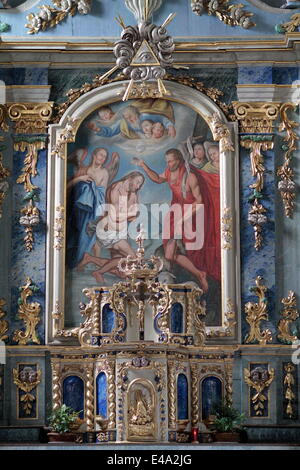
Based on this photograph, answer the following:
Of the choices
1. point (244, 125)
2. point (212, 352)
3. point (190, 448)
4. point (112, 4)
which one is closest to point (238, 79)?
point (244, 125)

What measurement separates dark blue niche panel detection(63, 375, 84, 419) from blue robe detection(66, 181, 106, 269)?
186 centimetres

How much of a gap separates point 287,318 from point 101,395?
10.8 ft

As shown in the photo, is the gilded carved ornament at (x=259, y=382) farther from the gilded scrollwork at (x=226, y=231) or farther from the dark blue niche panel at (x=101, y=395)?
the dark blue niche panel at (x=101, y=395)

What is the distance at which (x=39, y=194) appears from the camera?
906 inches

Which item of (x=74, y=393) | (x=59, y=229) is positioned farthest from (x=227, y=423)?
(x=59, y=229)

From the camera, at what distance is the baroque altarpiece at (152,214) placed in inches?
877

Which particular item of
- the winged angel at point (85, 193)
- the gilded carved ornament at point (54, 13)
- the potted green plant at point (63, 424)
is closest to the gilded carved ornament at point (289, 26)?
the gilded carved ornament at point (54, 13)

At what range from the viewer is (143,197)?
910 inches

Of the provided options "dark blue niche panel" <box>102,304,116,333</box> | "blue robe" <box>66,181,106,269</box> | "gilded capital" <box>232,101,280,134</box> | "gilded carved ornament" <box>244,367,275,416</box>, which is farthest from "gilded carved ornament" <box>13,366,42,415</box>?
"gilded capital" <box>232,101,280,134</box>

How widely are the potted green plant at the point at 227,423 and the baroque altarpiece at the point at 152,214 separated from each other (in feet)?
0.65

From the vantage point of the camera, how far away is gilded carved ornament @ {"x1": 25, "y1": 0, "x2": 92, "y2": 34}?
76.6 feet

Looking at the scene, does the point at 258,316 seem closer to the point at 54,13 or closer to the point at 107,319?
the point at 107,319
